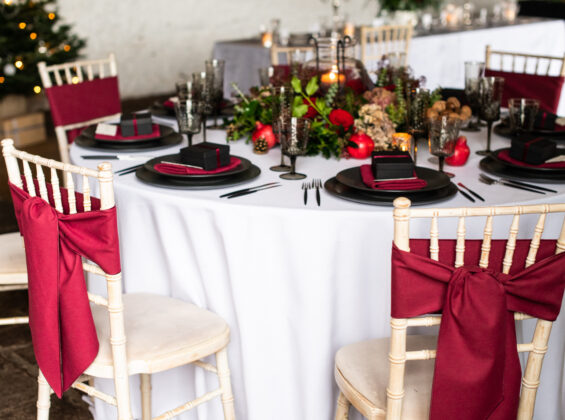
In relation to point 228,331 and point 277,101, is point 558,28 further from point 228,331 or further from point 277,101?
point 228,331

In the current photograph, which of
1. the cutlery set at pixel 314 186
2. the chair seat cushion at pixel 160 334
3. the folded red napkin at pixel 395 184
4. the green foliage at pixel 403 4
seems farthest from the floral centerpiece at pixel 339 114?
the green foliage at pixel 403 4

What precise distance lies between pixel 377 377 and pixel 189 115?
98 cm

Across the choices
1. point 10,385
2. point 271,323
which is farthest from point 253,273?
point 10,385

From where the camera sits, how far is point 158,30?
7770mm

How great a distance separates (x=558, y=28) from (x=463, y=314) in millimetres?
5760

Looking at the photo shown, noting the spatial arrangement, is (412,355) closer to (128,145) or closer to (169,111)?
(128,145)

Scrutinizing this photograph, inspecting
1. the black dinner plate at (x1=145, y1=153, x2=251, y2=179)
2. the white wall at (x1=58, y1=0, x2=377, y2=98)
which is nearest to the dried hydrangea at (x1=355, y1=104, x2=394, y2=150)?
the black dinner plate at (x1=145, y1=153, x2=251, y2=179)

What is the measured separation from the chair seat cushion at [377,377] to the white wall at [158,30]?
6115 mm

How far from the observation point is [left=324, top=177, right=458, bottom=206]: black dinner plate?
164 centimetres

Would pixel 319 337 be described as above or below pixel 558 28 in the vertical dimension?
below

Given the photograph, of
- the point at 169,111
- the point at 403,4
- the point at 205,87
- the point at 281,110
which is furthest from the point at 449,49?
the point at 281,110

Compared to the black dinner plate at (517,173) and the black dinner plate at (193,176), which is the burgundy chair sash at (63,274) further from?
the black dinner plate at (517,173)

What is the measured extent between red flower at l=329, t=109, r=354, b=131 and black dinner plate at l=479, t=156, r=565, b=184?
1.36ft

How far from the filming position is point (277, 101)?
6.84 feet
